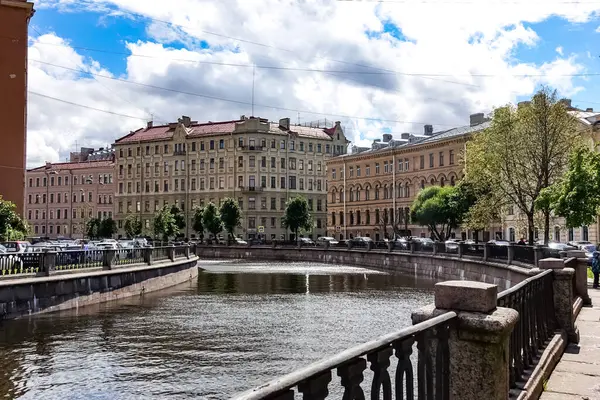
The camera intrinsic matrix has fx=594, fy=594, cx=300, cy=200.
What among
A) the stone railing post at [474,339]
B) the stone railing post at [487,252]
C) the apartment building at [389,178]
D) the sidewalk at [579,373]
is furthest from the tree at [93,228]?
the stone railing post at [474,339]

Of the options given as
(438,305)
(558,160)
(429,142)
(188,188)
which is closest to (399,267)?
(558,160)

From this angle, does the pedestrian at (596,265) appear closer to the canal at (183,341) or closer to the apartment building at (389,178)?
the canal at (183,341)

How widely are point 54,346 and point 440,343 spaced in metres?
13.1

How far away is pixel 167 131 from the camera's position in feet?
329

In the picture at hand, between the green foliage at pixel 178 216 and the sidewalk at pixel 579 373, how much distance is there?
81.9m

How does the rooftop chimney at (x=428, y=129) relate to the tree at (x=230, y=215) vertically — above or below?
above

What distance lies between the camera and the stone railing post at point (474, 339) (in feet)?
14.0

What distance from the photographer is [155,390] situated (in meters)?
10.9

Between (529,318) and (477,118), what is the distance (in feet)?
227

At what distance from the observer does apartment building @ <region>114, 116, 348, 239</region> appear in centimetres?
9094

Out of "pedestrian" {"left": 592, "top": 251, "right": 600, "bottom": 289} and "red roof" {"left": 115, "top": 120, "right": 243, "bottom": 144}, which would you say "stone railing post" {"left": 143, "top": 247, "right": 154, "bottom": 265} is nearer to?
"pedestrian" {"left": 592, "top": 251, "right": 600, "bottom": 289}

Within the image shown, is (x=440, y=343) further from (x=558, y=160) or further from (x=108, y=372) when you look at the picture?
(x=558, y=160)

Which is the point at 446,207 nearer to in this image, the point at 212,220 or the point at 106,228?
the point at 212,220

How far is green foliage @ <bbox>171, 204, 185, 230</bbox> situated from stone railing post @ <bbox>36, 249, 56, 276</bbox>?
221ft
